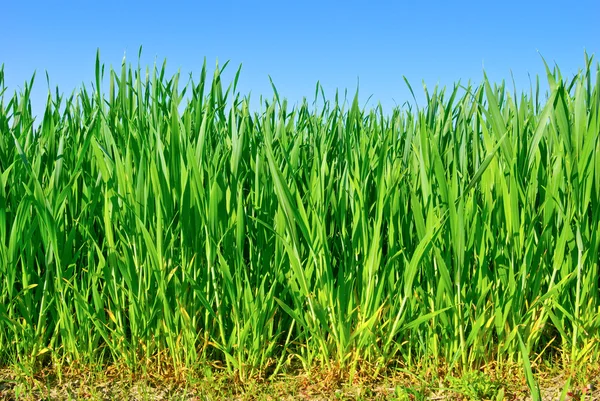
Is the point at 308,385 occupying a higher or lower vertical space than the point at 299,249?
lower

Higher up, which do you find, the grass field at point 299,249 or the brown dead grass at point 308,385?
the grass field at point 299,249

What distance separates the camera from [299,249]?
184cm

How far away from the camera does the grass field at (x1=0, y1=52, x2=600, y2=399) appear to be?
5.88 feet

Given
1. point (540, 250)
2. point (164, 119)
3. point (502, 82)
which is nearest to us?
point (540, 250)

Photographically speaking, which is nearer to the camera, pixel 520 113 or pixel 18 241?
pixel 18 241

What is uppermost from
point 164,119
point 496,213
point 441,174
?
point 164,119

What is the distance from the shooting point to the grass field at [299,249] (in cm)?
179

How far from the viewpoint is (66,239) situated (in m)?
1.99

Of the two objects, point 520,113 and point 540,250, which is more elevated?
point 520,113

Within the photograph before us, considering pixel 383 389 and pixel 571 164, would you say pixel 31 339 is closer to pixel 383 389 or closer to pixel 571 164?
pixel 383 389

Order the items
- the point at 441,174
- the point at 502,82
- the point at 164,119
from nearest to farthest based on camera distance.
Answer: the point at 441,174 → the point at 164,119 → the point at 502,82

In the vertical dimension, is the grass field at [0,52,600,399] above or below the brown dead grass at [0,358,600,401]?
above

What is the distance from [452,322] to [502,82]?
1133 mm

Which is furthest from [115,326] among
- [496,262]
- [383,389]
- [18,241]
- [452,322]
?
[496,262]
